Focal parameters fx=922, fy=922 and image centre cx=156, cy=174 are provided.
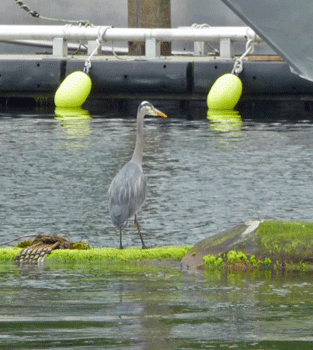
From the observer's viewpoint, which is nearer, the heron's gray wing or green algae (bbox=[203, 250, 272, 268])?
green algae (bbox=[203, 250, 272, 268])

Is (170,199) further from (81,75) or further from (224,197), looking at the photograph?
(81,75)

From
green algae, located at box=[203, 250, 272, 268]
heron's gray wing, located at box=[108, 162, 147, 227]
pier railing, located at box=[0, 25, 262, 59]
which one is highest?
pier railing, located at box=[0, 25, 262, 59]

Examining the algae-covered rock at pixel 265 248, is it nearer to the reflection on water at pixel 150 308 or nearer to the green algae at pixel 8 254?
the reflection on water at pixel 150 308

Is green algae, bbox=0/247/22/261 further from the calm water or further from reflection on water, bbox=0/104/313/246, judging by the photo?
reflection on water, bbox=0/104/313/246

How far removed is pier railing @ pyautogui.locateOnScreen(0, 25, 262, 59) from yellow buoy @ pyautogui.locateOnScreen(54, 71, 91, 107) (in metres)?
1.99

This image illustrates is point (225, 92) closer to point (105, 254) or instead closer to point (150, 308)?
point (105, 254)

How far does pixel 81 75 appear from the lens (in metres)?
22.3

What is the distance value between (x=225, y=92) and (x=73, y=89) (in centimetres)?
372

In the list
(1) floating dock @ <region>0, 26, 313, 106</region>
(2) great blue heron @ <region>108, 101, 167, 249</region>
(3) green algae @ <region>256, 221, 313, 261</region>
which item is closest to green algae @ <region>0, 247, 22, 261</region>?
(2) great blue heron @ <region>108, 101, 167, 249</region>

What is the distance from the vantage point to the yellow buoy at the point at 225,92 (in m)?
21.3

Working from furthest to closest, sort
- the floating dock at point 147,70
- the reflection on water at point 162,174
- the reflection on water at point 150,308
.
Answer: the floating dock at point 147,70
the reflection on water at point 162,174
the reflection on water at point 150,308

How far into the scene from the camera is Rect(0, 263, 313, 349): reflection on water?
15.6ft

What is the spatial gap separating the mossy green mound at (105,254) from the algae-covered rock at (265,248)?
58cm

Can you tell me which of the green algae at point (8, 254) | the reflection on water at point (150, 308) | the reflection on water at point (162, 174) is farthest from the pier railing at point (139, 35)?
the reflection on water at point (150, 308)
